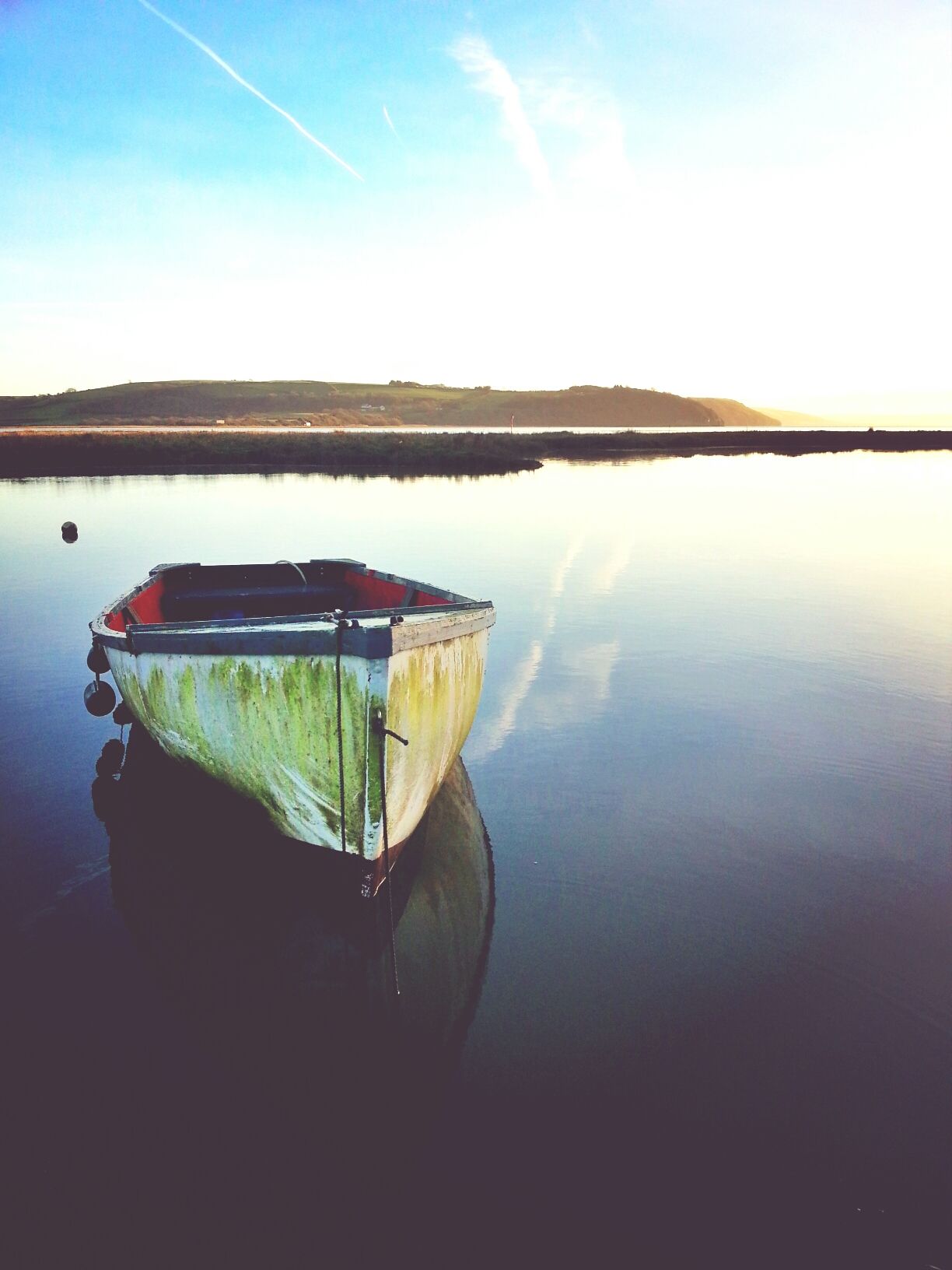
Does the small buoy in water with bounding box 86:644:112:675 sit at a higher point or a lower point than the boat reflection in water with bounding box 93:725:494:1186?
higher

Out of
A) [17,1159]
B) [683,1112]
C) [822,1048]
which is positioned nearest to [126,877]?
[17,1159]

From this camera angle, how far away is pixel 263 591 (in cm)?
1165

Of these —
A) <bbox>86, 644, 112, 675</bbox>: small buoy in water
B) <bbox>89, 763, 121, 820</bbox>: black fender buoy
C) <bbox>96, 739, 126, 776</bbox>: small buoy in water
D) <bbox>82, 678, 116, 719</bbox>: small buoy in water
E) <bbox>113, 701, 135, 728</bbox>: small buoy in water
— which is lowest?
<bbox>96, 739, 126, 776</bbox>: small buoy in water

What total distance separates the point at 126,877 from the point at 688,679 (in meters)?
8.54

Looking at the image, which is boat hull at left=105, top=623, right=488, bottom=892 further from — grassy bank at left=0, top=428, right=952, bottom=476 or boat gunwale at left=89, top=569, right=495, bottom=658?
grassy bank at left=0, top=428, right=952, bottom=476

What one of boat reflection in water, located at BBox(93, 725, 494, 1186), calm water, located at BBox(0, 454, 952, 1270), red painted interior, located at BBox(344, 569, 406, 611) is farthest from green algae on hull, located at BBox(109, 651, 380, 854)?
red painted interior, located at BBox(344, 569, 406, 611)

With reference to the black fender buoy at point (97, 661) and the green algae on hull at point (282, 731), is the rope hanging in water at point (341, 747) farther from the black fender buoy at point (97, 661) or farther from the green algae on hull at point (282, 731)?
the black fender buoy at point (97, 661)

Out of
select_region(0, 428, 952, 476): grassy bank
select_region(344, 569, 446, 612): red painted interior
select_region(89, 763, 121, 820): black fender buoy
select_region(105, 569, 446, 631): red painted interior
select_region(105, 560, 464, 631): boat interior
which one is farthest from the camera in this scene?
select_region(0, 428, 952, 476): grassy bank

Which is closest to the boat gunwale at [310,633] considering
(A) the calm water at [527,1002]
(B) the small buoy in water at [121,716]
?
(A) the calm water at [527,1002]

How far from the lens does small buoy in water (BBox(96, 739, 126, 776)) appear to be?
359 inches

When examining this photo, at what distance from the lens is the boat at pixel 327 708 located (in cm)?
542

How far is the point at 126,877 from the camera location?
269 inches

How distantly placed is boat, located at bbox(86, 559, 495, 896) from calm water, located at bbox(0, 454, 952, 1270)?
744 mm

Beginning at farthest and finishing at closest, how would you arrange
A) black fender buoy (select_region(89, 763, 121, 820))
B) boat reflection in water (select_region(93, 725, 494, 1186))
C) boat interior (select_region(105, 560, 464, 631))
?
boat interior (select_region(105, 560, 464, 631))
black fender buoy (select_region(89, 763, 121, 820))
boat reflection in water (select_region(93, 725, 494, 1186))
